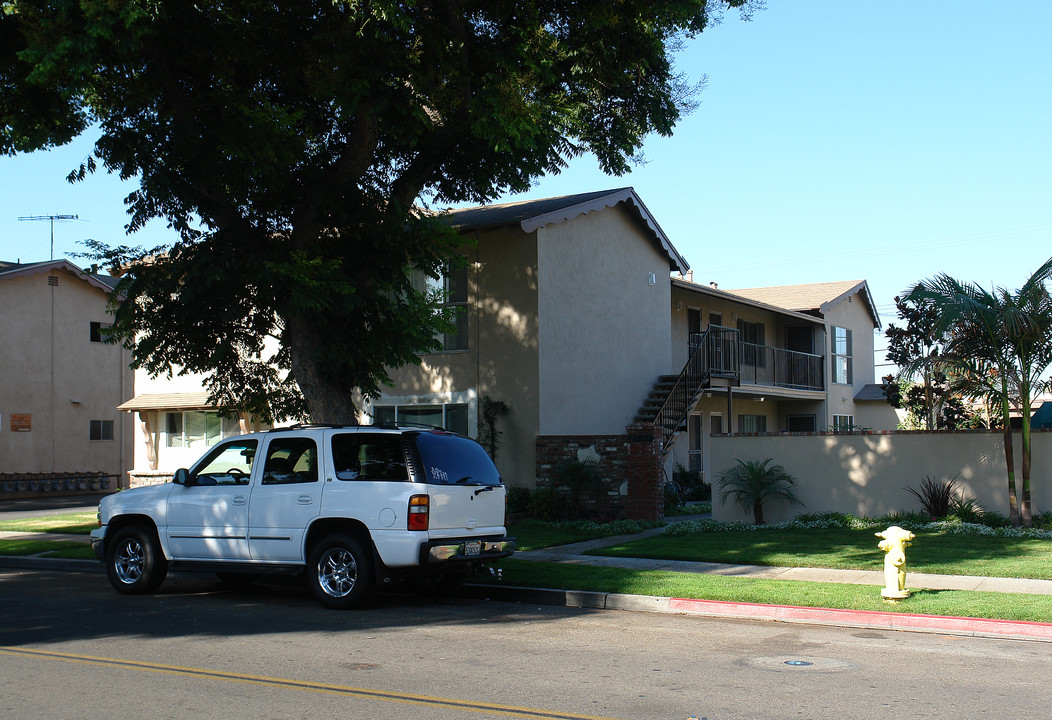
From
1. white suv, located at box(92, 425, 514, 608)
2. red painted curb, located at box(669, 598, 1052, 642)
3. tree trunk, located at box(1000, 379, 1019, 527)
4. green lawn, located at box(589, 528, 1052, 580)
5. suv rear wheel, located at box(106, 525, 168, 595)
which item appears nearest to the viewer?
red painted curb, located at box(669, 598, 1052, 642)

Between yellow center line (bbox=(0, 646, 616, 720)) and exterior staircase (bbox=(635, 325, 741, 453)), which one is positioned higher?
exterior staircase (bbox=(635, 325, 741, 453))

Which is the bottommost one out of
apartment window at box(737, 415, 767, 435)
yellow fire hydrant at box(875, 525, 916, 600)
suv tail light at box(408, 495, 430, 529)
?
yellow fire hydrant at box(875, 525, 916, 600)

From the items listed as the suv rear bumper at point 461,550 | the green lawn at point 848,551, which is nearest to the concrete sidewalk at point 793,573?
A: the green lawn at point 848,551

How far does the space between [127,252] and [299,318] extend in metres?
3.30

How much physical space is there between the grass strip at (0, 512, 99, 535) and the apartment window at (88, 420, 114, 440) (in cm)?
1557

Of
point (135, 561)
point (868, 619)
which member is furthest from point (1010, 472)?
point (135, 561)

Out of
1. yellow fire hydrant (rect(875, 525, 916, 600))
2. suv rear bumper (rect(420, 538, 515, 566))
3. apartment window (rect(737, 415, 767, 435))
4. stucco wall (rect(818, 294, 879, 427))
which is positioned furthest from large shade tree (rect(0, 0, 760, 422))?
stucco wall (rect(818, 294, 879, 427))

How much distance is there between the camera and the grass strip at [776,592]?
9.55 m

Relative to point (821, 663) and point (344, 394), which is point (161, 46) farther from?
point (821, 663)

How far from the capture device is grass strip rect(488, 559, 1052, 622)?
955 cm

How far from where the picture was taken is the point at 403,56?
564 inches

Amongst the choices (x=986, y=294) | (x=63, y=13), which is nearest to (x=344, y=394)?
(x=63, y=13)

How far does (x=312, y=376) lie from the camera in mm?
14992

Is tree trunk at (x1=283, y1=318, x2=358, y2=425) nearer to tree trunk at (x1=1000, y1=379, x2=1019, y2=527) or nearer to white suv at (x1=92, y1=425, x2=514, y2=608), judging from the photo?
white suv at (x1=92, y1=425, x2=514, y2=608)
